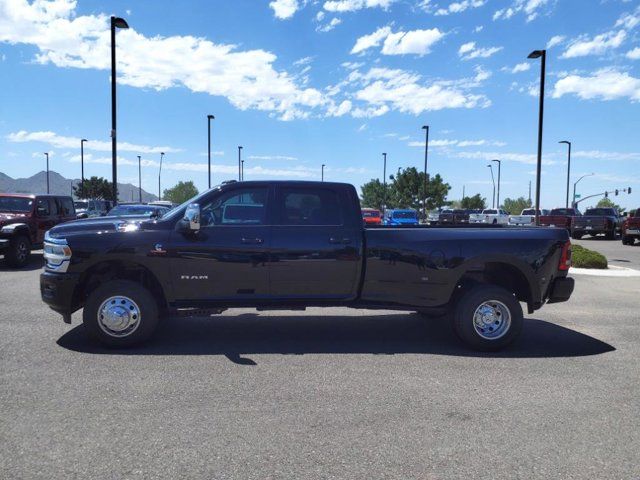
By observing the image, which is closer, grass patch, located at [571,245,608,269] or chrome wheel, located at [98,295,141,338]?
chrome wheel, located at [98,295,141,338]

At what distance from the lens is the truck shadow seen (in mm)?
6039

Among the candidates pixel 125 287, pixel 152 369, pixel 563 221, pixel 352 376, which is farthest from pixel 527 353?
pixel 563 221

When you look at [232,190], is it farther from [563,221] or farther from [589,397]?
[563,221]

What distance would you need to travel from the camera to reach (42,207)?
1451 centimetres

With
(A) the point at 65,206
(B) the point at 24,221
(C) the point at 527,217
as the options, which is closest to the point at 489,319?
(B) the point at 24,221

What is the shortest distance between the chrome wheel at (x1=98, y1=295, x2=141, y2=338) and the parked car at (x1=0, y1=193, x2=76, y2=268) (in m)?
8.70

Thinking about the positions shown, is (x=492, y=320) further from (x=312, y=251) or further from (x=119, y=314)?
(x=119, y=314)

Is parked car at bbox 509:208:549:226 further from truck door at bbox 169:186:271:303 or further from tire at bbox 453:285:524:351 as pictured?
truck door at bbox 169:186:271:303

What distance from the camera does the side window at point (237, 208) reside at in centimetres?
611

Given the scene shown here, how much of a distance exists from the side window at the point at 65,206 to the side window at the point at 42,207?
0.67 metres

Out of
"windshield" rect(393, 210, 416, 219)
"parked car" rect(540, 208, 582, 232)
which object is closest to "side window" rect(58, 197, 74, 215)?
"windshield" rect(393, 210, 416, 219)

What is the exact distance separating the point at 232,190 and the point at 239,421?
9.55 feet

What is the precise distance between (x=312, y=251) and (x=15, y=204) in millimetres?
11532

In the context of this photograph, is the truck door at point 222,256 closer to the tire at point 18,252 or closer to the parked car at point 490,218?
the tire at point 18,252
